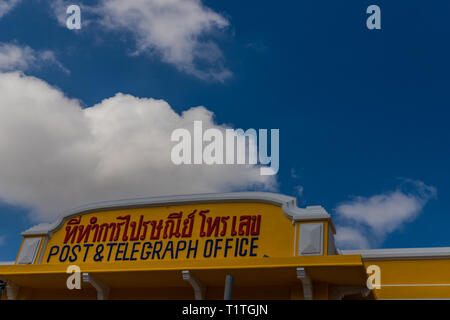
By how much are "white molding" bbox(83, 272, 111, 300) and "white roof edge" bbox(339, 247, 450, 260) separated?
7804 millimetres

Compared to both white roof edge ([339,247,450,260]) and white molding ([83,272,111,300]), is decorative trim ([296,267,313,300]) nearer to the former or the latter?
white roof edge ([339,247,450,260])

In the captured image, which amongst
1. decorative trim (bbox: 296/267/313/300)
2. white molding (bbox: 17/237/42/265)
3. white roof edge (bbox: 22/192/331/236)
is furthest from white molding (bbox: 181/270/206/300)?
white molding (bbox: 17/237/42/265)

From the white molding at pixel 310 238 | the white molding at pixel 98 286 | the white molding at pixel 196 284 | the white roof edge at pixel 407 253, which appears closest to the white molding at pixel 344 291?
the white molding at pixel 310 238

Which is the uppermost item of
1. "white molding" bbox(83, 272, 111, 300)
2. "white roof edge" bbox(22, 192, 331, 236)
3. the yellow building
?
"white roof edge" bbox(22, 192, 331, 236)

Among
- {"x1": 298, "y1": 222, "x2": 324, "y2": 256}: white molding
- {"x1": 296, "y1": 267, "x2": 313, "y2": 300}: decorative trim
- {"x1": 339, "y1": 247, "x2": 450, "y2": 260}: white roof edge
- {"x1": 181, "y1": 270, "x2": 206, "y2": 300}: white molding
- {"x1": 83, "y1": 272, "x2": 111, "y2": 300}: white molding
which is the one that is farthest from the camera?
{"x1": 339, "y1": 247, "x2": 450, "y2": 260}: white roof edge

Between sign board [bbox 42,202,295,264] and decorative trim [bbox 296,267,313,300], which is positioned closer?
decorative trim [bbox 296,267,313,300]

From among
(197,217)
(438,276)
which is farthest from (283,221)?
(438,276)

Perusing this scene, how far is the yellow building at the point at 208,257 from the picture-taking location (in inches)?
480

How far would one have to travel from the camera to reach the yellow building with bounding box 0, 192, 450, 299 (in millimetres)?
12195

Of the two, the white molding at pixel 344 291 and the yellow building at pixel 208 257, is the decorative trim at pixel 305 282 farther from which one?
the white molding at pixel 344 291

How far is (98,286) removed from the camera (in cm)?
1347

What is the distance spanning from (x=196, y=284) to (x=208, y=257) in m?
0.94
